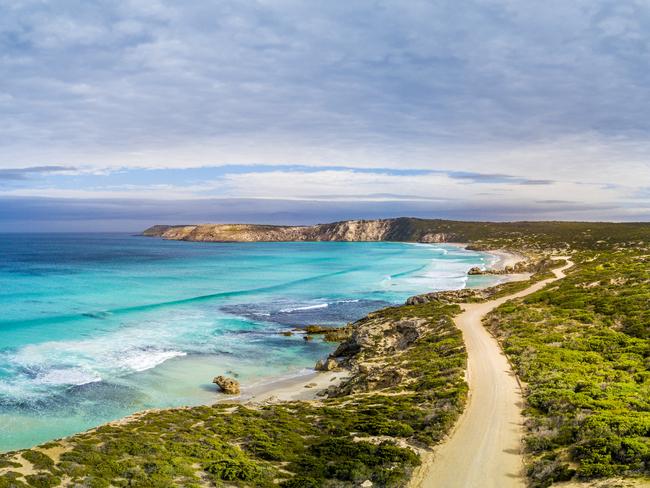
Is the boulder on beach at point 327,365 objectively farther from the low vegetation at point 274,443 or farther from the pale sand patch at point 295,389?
the low vegetation at point 274,443

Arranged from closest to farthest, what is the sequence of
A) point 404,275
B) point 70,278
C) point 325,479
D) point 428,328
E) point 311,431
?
point 325,479 → point 311,431 → point 428,328 → point 70,278 → point 404,275

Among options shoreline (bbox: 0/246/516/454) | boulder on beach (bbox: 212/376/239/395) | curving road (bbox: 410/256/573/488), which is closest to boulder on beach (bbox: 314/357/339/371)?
shoreline (bbox: 0/246/516/454)

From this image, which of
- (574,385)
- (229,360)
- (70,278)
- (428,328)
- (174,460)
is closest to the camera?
Result: (174,460)

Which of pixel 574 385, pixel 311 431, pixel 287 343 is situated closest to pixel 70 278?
pixel 287 343

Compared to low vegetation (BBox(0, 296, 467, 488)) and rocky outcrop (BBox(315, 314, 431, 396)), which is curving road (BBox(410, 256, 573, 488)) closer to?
low vegetation (BBox(0, 296, 467, 488))

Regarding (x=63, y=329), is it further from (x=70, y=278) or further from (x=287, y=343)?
(x=70, y=278)

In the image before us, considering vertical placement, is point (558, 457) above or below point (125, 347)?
above

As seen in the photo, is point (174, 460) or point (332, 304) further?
point (332, 304)
